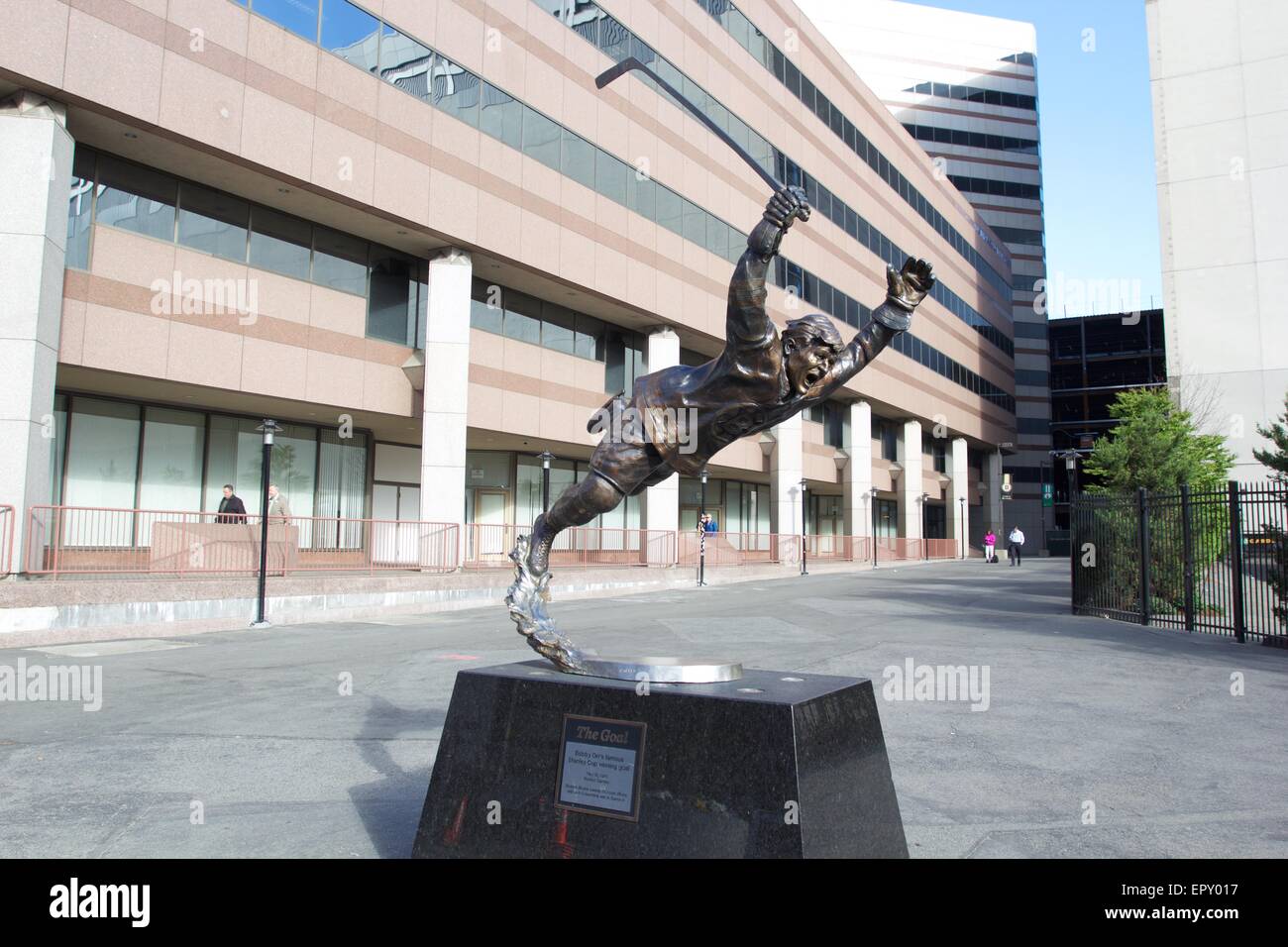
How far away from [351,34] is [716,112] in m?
16.1

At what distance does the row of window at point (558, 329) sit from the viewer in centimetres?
2666

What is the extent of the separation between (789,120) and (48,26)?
30.7 metres

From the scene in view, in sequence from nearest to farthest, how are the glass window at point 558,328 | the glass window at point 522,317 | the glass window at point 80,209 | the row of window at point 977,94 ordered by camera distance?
the glass window at point 80,209, the glass window at point 522,317, the glass window at point 558,328, the row of window at point 977,94

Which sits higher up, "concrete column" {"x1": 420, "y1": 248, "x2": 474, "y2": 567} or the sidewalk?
"concrete column" {"x1": 420, "y1": 248, "x2": 474, "y2": 567}

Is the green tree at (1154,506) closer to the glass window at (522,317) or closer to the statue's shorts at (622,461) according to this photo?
the statue's shorts at (622,461)

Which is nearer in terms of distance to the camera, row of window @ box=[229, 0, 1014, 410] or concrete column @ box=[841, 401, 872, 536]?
row of window @ box=[229, 0, 1014, 410]

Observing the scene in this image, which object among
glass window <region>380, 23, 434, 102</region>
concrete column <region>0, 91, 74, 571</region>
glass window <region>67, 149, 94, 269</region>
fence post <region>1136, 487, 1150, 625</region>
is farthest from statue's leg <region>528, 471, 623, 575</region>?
glass window <region>380, 23, 434, 102</region>

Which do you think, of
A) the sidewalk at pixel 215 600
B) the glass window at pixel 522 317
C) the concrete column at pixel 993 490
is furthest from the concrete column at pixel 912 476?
the sidewalk at pixel 215 600

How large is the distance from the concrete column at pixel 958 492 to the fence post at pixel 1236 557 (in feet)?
164

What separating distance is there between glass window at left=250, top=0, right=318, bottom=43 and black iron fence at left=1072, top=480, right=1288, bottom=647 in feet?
65.1

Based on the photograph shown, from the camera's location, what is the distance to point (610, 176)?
2850 centimetres

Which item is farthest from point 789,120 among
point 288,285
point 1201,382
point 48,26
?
point 48,26

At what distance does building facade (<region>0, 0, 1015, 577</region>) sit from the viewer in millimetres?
16297

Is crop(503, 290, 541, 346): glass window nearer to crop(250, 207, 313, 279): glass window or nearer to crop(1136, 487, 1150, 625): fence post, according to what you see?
crop(250, 207, 313, 279): glass window
